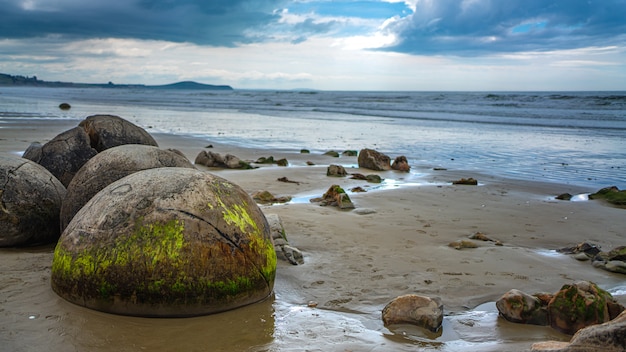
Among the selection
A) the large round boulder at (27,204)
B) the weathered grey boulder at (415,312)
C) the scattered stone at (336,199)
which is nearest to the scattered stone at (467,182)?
the scattered stone at (336,199)

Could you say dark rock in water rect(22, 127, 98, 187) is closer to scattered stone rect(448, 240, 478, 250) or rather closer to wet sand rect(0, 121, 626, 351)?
wet sand rect(0, 121, 626, 351)

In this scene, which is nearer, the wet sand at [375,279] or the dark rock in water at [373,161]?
the wet sand at [375,279]

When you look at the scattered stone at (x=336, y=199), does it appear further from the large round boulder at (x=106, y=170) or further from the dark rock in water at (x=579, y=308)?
the dark rock in water at (x=579, y=308)

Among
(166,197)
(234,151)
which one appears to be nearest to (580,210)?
(166,197)

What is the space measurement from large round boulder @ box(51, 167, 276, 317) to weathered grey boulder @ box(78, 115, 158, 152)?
3304mm

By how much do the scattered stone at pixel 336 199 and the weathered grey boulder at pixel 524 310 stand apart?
14.2 ft

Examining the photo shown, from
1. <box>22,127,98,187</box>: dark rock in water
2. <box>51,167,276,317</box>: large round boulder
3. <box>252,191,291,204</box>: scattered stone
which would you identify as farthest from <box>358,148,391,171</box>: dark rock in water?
<box>51,167,276,317</box>: large round boulder

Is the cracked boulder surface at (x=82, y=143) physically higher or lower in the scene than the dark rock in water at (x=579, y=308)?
higher

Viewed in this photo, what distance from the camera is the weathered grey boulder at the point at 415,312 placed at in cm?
439

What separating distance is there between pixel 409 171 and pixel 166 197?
9233 millimetres

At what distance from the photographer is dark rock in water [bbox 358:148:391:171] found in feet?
43.5

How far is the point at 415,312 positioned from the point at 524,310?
0.88 metres

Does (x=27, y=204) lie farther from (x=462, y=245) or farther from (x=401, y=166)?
(x=401, y=166)

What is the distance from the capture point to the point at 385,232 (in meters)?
7.45
